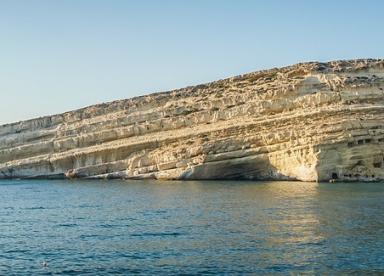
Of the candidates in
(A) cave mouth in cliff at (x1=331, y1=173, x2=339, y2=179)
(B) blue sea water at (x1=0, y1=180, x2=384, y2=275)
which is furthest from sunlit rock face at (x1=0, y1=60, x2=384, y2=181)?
(B) blue sea water at (x1=0, y1=180, x2=384, y2=275)

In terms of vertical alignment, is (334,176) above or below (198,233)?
above

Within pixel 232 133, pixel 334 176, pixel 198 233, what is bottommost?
pixel 198 233

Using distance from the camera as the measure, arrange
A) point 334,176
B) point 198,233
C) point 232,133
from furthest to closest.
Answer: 1. point 232,133
2. point 334,176
3. point 198,233

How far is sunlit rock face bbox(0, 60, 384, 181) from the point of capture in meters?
50.3

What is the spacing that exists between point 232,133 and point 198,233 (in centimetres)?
3219

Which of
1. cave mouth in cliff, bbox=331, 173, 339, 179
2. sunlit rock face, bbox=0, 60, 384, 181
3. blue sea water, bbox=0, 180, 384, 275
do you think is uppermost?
sunlit rock face, bbox=0, 60, 384, 181

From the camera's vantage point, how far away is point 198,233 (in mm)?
25109

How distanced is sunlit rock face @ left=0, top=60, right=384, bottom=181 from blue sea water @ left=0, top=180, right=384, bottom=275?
809cm

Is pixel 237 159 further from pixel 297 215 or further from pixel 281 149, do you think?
pixel 297 215

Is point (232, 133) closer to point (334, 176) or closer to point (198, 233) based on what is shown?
point (334, 176)

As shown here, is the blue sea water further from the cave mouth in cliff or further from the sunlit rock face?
the sunlit rock face

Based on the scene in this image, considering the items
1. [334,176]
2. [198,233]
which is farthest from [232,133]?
[198,233]

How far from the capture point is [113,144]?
64.3 meters

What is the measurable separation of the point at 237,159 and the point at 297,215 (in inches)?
976
